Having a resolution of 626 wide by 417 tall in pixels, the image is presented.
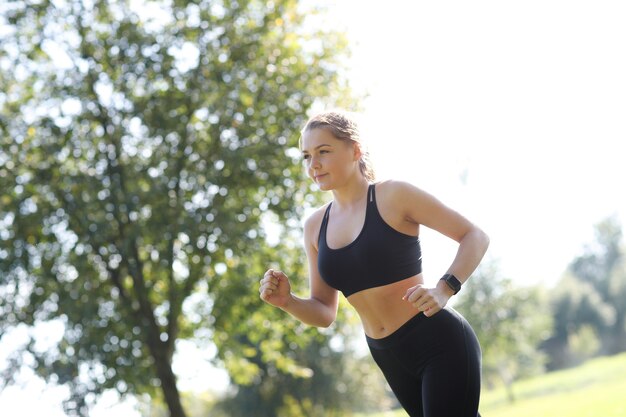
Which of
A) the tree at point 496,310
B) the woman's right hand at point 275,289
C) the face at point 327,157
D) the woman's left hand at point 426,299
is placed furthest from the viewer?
the tree at point 496,310

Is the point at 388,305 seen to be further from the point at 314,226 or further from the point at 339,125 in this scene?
the point at 339,125

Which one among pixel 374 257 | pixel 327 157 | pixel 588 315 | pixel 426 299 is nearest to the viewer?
pixel 426 299

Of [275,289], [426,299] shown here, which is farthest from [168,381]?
[426,299]

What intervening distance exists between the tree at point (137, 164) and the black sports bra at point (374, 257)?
394 inches

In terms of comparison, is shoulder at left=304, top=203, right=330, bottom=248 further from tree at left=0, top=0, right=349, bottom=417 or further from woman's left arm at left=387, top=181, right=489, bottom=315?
tree at left=0, top=0, right=349, bottom=417

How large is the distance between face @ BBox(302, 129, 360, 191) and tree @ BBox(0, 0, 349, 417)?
9.92 meters

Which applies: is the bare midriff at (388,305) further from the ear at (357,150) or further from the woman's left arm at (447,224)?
the ear at (357,150)

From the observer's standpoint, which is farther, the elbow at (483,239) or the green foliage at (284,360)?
the green foliage at (284,360)

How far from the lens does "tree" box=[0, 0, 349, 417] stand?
1387 cm

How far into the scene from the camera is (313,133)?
11.7 feet

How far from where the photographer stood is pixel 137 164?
590 inches

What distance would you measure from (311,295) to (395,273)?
1.77 feet

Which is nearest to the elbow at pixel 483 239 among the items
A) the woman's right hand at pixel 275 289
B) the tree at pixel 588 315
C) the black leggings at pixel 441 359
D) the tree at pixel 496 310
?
the black leggings at pixel 441 359

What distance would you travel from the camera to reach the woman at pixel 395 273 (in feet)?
10.8
